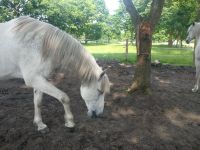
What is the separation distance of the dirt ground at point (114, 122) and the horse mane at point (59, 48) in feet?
1.09

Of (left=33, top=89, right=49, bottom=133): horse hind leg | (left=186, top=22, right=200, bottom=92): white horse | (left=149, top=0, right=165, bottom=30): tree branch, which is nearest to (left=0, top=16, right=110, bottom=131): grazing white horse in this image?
(left=33, top=89, right=49, bottom=133): horse hind leg

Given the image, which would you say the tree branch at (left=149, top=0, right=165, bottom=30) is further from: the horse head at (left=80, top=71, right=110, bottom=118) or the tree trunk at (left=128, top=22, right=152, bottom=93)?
the horse head at (left=80, top=71, right=110, bottom=118)

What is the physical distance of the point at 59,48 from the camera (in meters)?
4.92

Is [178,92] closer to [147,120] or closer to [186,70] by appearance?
[147,120]

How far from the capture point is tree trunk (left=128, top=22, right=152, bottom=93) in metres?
6.97

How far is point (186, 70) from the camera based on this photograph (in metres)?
12.6

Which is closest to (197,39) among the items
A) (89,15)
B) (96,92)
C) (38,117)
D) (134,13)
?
(134,13)

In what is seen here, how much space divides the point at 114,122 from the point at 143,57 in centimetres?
203

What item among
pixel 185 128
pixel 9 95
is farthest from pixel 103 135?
pixel 9 95

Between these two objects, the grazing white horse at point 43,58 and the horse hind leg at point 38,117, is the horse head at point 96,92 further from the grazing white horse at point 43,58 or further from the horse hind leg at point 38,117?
the horse hind leg at point 38,117

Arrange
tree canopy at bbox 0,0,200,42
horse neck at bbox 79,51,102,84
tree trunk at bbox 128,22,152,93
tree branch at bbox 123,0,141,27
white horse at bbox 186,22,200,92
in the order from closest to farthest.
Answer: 1. horse neck at bbox 79,51,102,84
2. tree trunk at bbox 128,22,152,93
3. tree branch at bbox 123,0,141,27
4. white horse at bbox 186,22,200,92
5. tree canopy at bbox 0,0,200,42

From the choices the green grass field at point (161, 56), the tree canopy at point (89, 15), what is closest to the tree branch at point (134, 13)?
the tree canopy at point (89, 15)

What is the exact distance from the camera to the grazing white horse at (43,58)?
485 centimetres

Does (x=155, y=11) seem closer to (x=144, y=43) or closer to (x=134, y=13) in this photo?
(x=134, y=13)
